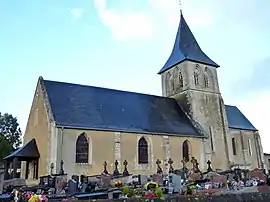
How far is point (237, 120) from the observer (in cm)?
3394

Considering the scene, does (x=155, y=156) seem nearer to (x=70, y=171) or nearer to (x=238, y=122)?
(x=70, y=171)

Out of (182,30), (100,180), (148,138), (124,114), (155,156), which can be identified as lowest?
(100,180)

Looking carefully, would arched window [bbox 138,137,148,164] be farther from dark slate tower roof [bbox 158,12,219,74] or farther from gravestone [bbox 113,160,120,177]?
dark slate tower roof [bbox 158,12,219,74]

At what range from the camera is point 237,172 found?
45.3 ft

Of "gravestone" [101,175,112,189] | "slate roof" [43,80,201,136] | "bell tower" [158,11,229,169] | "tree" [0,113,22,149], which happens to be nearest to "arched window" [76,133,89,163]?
"slate roof" [43,80,201,136]

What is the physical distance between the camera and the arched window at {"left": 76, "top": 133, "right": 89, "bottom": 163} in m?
19.5

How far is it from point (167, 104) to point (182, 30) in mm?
9550

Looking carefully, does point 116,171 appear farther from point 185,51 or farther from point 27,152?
point 185,51

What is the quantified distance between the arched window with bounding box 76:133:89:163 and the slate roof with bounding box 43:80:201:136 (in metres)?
0.85

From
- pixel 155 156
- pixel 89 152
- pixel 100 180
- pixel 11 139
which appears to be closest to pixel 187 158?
pixel 155 156

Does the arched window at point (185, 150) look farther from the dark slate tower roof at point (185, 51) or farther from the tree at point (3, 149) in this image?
the tree at point (3, 149)

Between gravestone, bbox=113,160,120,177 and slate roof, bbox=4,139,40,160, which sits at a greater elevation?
slate roof, bbox=4,139,40,160

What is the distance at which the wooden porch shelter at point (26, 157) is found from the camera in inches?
746

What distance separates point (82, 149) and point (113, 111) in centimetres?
460
